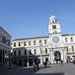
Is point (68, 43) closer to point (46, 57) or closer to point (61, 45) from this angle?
point (61, 45)

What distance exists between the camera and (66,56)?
300ft

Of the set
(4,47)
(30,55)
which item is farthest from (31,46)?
(4,47)

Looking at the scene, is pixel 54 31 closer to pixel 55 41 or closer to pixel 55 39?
pixel 55 39

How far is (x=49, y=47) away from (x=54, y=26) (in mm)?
8151

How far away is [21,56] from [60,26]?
19654mm

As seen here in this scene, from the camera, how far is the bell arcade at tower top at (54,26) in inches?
3632

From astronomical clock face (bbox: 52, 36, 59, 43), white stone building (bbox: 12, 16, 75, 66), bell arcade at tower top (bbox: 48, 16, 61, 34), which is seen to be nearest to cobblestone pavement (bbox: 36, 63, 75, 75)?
white stone building (bbox: 12, 16, 75, 66)

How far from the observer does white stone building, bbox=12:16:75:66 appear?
90750mm

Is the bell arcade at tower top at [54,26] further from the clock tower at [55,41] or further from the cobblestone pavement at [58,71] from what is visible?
the cobblestone pavement at [58,71]

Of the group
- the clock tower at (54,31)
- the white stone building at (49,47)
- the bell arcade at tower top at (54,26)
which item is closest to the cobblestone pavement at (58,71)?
the white stone building at (49,47)

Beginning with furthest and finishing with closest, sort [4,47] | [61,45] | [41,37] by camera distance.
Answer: [41,37] → [61,45] → [4,47]

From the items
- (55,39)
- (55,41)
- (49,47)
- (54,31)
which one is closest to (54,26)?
(54,31)

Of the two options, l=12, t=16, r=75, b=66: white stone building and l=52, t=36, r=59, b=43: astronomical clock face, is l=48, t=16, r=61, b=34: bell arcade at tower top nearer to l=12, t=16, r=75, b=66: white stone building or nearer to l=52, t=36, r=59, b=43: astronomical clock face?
l=12, t=16, r=75, b=66: white stone building

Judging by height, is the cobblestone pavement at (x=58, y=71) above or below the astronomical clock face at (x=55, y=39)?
below
